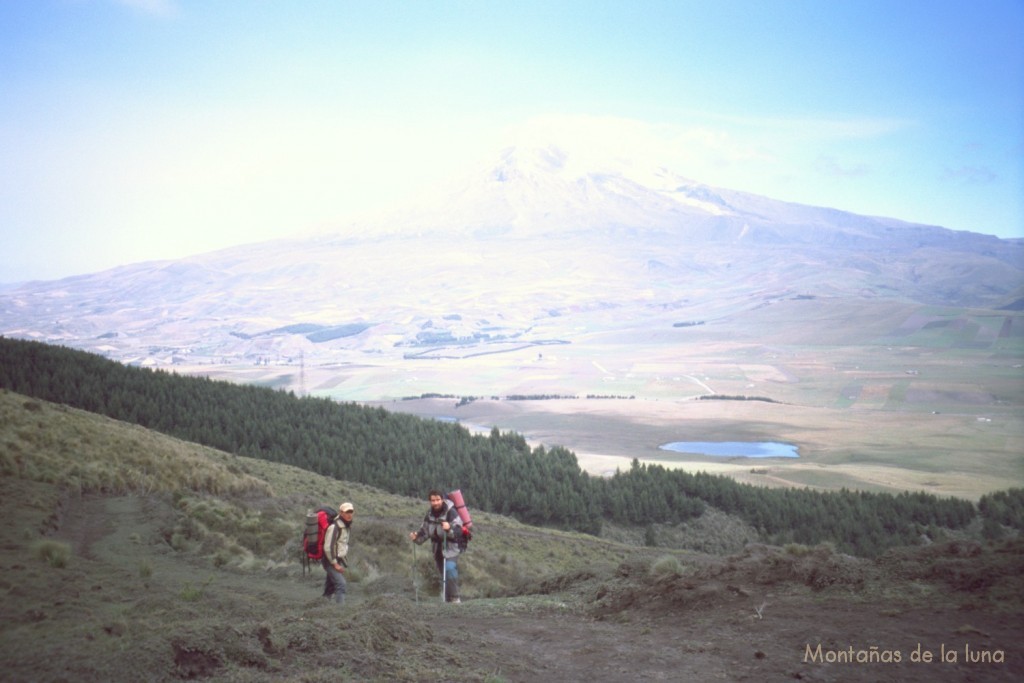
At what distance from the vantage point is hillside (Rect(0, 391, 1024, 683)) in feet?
27.8

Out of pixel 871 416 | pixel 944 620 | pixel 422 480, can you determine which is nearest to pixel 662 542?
pixel 422 480

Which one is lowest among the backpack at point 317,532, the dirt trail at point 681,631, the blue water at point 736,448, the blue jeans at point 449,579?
the blue water at point 736,448

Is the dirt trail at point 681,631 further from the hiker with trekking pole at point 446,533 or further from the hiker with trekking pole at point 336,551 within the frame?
the hiker with trekking pole at point 336,551

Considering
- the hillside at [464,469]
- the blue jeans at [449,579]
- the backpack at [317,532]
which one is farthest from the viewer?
the hillside at [464,469]

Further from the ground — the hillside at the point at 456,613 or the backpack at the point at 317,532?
the backpack at the point at 317,532

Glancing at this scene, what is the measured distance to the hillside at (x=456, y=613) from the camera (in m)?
8.48

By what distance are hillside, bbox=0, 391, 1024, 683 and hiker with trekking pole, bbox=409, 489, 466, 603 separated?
0.68m

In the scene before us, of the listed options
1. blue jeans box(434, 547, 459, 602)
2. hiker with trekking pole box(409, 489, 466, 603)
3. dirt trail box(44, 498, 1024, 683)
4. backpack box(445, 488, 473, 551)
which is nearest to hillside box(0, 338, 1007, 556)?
blue jeans box(434, 547, 459, 602)

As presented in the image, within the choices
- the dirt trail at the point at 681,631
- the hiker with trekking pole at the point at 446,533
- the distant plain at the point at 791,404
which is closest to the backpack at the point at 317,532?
the dirt trail at the point at 681,631

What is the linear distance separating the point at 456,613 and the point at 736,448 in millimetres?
96488

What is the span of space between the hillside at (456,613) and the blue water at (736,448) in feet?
270

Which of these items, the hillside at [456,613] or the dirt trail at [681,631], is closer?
the hillside at [456,613]

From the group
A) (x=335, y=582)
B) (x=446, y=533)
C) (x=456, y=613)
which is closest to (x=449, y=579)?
(x=446, y=533)

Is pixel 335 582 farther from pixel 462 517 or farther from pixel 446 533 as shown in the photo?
pixel 462 517
